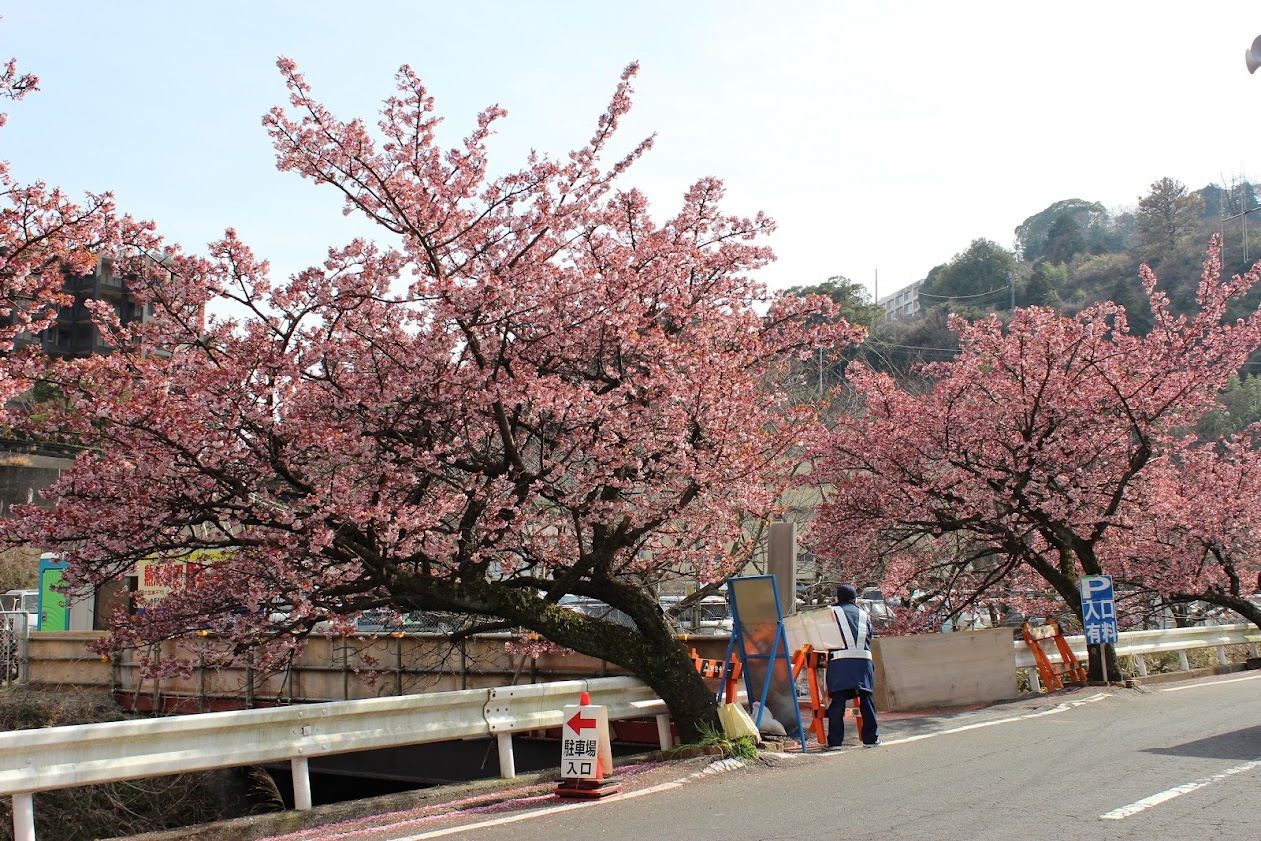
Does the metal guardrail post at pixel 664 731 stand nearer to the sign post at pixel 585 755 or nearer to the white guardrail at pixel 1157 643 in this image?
the sign post at pixel 585 755

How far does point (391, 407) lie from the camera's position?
1030 cm

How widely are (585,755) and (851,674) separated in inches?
142

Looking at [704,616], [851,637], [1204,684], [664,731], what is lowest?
[1204,684]

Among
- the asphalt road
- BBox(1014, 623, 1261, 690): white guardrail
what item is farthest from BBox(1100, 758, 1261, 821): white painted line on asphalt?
BBox(1014, 623, 1261, 690): white guardrail

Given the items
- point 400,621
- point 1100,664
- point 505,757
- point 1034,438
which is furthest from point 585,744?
point 1034,438

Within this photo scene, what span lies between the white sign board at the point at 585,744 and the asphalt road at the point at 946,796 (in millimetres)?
271

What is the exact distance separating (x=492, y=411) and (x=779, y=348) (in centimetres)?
380

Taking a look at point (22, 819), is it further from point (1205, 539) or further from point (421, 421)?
point (1205, 539)

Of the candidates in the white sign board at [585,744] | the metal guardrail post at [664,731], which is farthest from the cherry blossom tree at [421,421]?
the white sign board at [585,744]

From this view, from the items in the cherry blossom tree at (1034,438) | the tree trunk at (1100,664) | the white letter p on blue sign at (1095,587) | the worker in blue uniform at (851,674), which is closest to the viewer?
the worker in blue uniform at (851,674)

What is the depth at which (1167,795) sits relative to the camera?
7.25 metres

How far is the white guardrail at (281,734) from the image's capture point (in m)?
6.77

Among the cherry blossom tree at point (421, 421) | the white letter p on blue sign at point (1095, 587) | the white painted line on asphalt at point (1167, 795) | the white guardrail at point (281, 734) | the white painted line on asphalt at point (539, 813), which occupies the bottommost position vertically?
the white painted line on asphalt at point (1167, 795)

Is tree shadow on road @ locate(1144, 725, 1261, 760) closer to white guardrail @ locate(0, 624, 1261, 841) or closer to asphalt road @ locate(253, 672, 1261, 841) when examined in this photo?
asphalt road @ locate(253, 672, 1261, 841)
